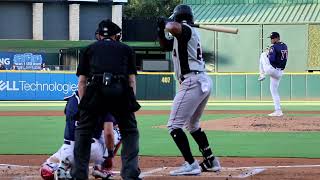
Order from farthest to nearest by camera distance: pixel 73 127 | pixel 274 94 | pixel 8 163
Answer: pixel 274 94
pixel 8 163
pixel 73 127

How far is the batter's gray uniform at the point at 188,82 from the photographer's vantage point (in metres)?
8.53

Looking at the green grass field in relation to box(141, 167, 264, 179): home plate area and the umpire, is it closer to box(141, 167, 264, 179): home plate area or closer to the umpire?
box(141, 167, 264, 179): home plate area

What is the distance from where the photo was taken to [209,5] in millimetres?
42750

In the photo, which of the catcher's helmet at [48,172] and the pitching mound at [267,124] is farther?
the pitching mound at [267,124]

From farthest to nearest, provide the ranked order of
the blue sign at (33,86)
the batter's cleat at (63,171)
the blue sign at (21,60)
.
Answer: the blue sign at (21,60)
the blue sign at (33,86)
the batter's cleat at (63,171)

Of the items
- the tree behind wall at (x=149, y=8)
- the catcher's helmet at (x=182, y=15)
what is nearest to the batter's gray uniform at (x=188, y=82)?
the catcher's helmet at (x=182, y=15)

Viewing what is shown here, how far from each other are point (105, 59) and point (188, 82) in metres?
1.48

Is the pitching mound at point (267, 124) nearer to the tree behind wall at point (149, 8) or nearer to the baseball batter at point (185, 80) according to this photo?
the baseball batter at point (185, 80)

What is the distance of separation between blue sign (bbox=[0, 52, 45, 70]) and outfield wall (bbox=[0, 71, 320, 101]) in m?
6.29

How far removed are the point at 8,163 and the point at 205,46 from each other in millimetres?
31204

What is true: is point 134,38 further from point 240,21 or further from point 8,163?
point 8,163

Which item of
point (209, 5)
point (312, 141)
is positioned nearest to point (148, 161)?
point (312, 141)

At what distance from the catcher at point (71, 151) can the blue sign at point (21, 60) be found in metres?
31.4

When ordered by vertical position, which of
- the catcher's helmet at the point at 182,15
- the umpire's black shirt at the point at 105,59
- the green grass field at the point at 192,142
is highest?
the catcher's helmet at the point at 182,15
